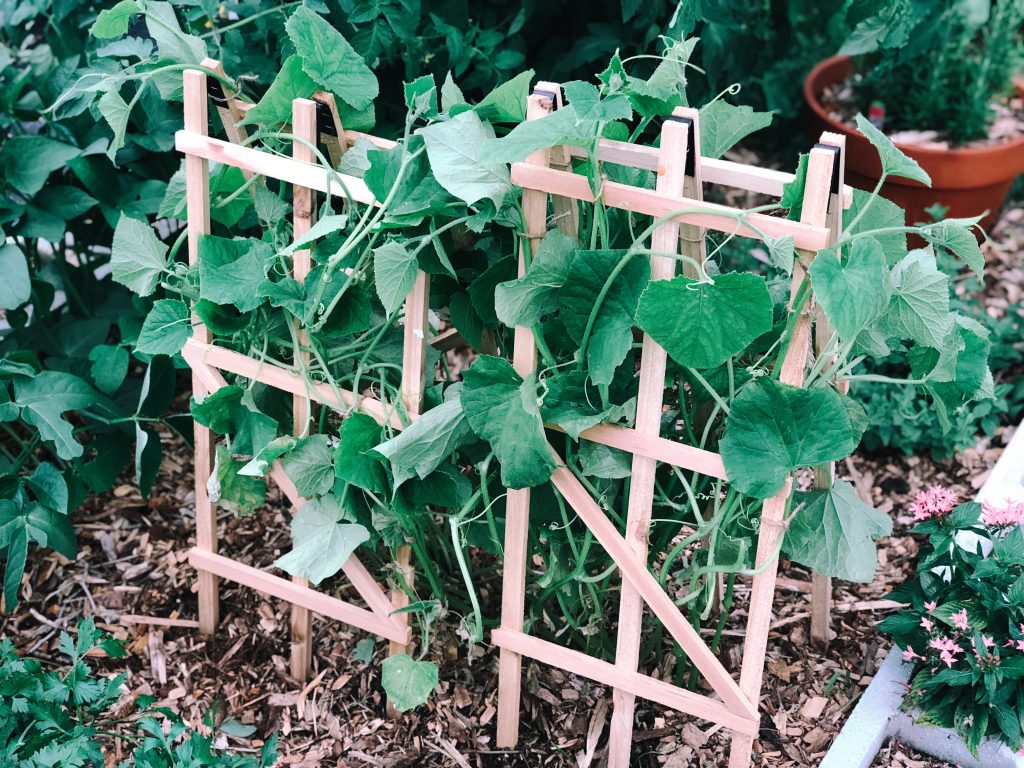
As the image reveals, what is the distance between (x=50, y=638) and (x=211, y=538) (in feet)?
1.52

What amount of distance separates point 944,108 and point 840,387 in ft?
6.62

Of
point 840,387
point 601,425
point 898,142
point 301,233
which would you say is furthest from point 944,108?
point 301,233

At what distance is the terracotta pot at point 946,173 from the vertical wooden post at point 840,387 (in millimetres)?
1519

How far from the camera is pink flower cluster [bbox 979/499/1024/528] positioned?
209 centimetres

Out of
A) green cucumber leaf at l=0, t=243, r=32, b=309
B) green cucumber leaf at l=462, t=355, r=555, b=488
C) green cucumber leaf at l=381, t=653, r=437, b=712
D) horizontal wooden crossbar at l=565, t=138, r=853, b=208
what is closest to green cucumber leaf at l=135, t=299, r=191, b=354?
green cucumber leaf at l=0, t=243, r=32, b=309

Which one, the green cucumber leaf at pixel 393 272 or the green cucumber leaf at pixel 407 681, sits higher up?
the green cucumber leaf at pixel 393 272

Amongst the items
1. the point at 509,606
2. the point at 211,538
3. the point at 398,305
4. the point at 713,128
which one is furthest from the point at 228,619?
the point at 713,128

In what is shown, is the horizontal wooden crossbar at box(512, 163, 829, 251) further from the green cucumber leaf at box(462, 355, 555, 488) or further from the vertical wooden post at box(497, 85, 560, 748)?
the green cucumber leaf at box(462, 355, 555, 488)

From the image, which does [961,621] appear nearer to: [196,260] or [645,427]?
[645,427]

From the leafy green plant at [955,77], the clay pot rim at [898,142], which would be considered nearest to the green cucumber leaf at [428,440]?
the clay pot rim at [898,142]

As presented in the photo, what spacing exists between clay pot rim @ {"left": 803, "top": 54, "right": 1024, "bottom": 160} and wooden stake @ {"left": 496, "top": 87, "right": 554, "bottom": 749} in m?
1.78

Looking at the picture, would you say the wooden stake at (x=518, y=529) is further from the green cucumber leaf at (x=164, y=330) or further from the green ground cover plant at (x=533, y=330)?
the green cucumber leaf at (x=164, y=330)

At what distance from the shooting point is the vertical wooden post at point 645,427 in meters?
1.60

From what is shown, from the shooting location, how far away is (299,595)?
226 centimetres
